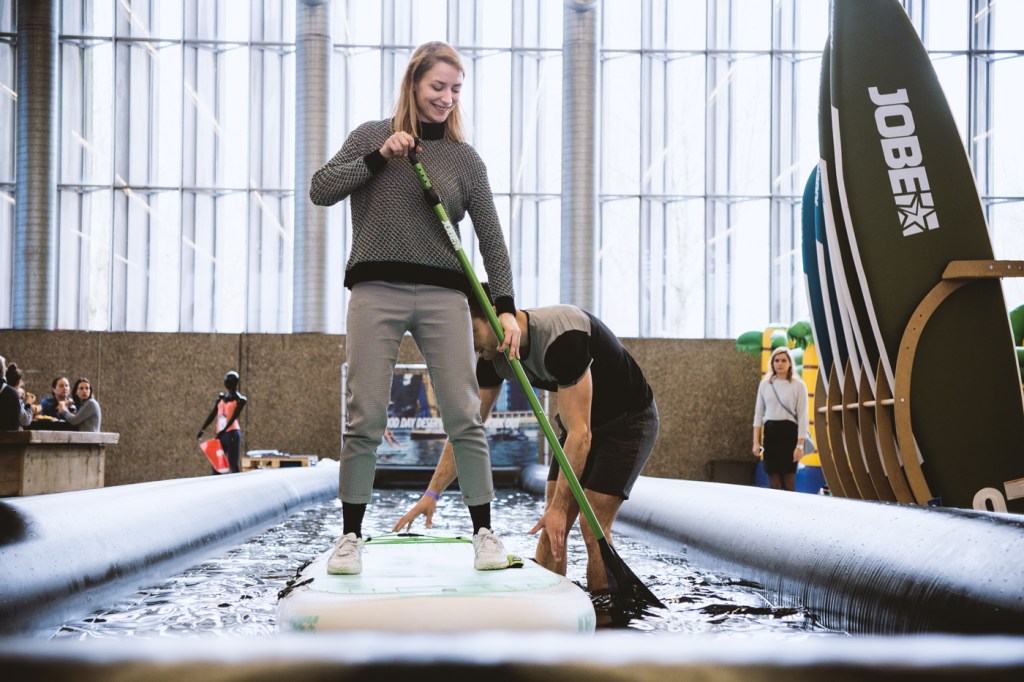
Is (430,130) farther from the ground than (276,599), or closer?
farther from the ground

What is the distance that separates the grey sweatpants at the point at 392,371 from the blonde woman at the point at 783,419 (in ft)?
16.2

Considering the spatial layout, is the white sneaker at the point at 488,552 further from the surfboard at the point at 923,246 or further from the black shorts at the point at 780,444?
the black shorts at the point at 780,444

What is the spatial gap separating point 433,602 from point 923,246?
3039 millimetres

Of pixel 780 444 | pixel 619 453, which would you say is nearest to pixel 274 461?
pixel 780 444

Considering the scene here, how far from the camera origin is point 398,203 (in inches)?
103

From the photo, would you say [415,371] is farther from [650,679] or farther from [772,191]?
[650,679]

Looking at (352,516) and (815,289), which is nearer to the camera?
(352,516)

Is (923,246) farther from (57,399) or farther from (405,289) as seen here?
(57,399)

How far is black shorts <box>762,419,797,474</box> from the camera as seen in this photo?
7207mm

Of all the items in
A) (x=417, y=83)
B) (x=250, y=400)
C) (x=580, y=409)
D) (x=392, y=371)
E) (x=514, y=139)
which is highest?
(x=514, y=139)

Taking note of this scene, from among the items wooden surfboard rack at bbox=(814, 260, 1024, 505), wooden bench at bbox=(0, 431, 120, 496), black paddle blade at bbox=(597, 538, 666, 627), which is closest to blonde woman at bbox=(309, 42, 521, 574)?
black paddle blade at bbox=(597, 538, 666, 627)

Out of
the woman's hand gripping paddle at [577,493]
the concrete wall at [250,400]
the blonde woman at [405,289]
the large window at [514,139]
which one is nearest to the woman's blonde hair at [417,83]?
the blonde woman at [405,289]

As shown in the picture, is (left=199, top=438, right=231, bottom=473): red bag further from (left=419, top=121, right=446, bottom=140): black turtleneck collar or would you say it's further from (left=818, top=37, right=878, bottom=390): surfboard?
(left=419, top=121, right=446, bottom=140): black turtleneck collar

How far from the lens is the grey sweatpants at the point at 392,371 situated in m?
2.51
